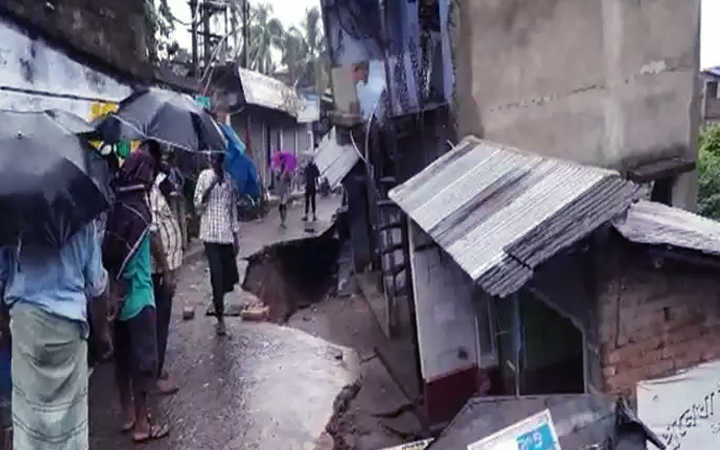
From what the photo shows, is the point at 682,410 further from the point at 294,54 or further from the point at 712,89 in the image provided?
the point at 294,54

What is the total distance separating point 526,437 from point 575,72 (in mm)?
5375

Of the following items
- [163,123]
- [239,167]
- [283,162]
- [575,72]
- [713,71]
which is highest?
[713,71]

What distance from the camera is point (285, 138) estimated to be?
88.8 ft

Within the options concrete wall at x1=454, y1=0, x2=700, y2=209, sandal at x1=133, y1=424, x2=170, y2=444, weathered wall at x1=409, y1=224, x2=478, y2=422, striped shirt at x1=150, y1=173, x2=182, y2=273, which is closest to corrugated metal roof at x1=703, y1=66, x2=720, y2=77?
concrete wall at x1=454, y1=0, x2=700, y2=209

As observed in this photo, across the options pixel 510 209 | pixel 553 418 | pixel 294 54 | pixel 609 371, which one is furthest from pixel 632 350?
pixel 294 54

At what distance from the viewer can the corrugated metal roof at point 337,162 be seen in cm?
1309

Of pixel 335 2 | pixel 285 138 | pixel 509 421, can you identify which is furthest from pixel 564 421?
pixel 285 138

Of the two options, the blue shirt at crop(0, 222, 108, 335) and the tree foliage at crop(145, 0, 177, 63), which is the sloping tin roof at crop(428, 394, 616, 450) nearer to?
the blue shirt at crop(0, 222, 108, 335)

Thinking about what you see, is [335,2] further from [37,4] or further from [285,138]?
[285,138]

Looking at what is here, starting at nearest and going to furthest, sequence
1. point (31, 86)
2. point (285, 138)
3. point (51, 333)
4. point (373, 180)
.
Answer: point (51, 333), point (31, 86), point (373, 180), point (285, 138)

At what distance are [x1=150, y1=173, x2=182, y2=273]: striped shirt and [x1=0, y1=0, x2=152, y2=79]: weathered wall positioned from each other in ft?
7.09

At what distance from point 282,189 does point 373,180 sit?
8909 millimetres

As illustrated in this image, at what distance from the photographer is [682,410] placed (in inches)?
177

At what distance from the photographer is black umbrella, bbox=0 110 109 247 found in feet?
11.7
